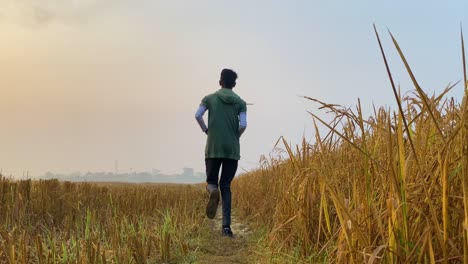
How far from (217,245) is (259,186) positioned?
216cm

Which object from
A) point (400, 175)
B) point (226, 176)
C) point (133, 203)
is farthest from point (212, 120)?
point (400, 175)

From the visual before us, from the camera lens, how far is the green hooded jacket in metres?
4.86

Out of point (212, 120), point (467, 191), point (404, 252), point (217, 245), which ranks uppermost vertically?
point (212, 120)

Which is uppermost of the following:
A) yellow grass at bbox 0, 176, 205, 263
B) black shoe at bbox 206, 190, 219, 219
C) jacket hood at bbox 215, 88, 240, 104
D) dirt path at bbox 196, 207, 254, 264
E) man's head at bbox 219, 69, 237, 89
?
man's head at bbox 219, 69, 237, 89

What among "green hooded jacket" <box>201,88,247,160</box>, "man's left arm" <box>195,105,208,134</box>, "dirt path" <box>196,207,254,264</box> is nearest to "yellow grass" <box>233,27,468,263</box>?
"dirt path" <box>196,207,254,264</box>

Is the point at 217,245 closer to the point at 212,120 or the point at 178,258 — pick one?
the point at 178,258

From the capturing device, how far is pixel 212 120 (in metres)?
4.96

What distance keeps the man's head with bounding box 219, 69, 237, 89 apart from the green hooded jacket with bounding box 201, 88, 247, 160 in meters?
0.09

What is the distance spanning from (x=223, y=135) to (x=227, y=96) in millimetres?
490

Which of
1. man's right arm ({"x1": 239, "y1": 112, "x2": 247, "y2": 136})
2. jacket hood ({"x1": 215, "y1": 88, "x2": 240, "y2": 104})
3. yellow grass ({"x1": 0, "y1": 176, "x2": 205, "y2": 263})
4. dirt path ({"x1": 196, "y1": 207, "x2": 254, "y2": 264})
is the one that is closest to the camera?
yellow grass ({"x1": 0, "y1": 176, "x2": 205, "y2": 263})

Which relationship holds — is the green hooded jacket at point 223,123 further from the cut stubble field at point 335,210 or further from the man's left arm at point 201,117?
the cut stubble field at point 335,210

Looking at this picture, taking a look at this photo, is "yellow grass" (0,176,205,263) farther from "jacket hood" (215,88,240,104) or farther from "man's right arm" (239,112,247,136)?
"jacket hood" (215,88,240,104)

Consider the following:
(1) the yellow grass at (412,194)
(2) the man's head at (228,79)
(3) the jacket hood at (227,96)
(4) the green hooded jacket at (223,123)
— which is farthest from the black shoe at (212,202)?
(1) the yellow grass at (412,194)

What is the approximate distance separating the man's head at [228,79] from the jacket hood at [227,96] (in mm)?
89
